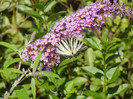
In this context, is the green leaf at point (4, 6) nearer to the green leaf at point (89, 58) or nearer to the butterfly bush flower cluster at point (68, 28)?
the butterfly bush flower cluster at point (68, 28)

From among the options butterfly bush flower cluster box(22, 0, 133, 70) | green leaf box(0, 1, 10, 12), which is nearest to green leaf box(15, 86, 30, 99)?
butterfly bush flower cluster box(22, 0, 133, 70)

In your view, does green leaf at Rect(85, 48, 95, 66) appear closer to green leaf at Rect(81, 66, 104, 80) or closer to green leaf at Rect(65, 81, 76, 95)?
green leaf at Rect(81, 66, 104, 80)

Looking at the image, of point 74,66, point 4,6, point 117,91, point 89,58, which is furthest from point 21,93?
point 4,6

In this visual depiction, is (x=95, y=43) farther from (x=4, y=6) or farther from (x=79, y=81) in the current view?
(x=4, y=6)

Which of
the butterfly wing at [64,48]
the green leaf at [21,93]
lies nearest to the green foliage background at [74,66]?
the green leaf at [21,93]

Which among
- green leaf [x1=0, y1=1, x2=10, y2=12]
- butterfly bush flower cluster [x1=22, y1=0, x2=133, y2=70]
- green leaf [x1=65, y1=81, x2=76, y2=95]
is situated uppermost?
green leaf [x1=0, y1=1, x2=10, y2=12]

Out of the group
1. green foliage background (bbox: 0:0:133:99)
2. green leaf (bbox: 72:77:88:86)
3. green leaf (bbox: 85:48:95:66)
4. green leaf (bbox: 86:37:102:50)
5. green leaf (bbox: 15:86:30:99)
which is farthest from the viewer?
green leaf (bbox: 85:48:95:66)
